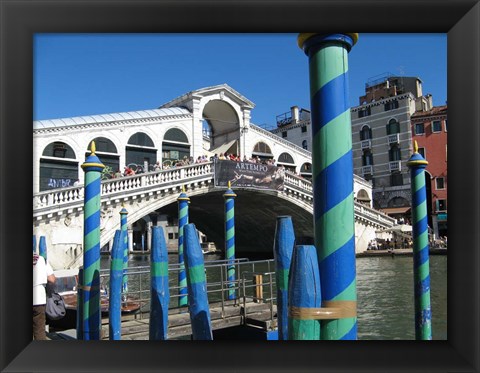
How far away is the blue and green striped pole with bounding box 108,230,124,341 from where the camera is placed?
256cm

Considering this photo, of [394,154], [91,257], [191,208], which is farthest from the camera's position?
[394,154]

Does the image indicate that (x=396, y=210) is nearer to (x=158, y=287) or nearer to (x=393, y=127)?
(x=393, y=127)

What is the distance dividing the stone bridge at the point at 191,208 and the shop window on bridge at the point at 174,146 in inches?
44.0

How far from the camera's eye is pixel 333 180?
1.05m

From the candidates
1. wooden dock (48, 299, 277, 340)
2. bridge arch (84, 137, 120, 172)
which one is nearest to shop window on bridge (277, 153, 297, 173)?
bridge arch (84, 137, 120, 172)

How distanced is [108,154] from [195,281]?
27.1 ft

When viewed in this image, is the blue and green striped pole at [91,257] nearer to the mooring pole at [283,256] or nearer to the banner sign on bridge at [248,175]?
the mooring pole at [283,256]

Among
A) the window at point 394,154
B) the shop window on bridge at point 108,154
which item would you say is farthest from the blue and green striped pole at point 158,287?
the window at point 394,154

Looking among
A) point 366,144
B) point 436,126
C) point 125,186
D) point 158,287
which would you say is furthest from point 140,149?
point 158,287

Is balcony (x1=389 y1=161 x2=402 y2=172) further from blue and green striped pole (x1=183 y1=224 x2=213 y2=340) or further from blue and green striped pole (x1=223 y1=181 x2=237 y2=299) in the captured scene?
blue and green striped pole (x1=183 y1=224 x2=213 y2=340)

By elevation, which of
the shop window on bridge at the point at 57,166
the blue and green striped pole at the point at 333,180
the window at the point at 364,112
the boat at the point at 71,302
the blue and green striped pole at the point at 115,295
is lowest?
the boat at the point at 71,302
